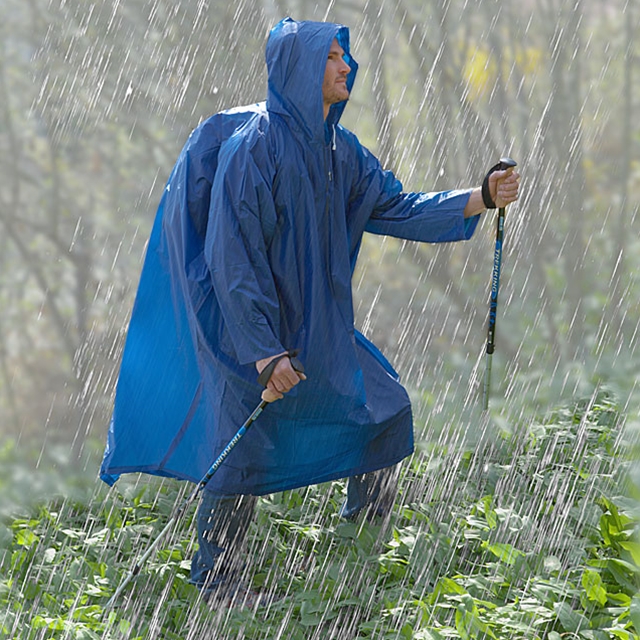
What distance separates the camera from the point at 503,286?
5.54 meters

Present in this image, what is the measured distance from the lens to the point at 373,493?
346 centimetres

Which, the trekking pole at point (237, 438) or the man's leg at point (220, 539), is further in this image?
the man's leg at point (220, 539)

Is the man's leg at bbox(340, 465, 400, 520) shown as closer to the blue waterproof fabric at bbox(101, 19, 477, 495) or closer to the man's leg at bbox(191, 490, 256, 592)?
the blue waterproof fabric at bbox(101, 19, 477, 495)

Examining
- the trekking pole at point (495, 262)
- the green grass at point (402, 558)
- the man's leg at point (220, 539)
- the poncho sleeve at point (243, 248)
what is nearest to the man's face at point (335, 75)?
the poncho sleeve at point (243, 248)

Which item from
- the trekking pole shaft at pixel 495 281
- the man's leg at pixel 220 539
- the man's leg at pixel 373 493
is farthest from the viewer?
the man's leg at pixel 373 493

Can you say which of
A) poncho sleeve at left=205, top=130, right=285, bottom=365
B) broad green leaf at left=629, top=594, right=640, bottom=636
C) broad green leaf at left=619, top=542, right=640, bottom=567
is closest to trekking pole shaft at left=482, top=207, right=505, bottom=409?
broad green leaf at left=619, top=542, right=640, bottom=567

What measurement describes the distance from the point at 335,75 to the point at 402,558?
1.63m

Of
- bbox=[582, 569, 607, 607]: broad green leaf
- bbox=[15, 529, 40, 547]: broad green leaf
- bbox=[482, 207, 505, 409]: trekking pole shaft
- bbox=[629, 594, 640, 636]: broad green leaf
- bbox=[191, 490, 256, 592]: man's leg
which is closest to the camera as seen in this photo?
bbox=[629, 594, 640, 636]: broad green leaf

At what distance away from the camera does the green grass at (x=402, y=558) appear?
2.87 m

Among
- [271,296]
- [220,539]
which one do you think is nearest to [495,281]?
[271,296]

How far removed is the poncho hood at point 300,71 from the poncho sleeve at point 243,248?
0.17 meters

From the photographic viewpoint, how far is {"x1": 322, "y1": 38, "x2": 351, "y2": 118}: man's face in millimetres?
→ 2867

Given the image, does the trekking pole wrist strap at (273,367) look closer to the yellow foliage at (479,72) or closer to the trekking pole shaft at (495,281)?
the trekking pole shaft at (495,281)

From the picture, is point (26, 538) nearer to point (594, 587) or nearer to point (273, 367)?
point (273, 367)
